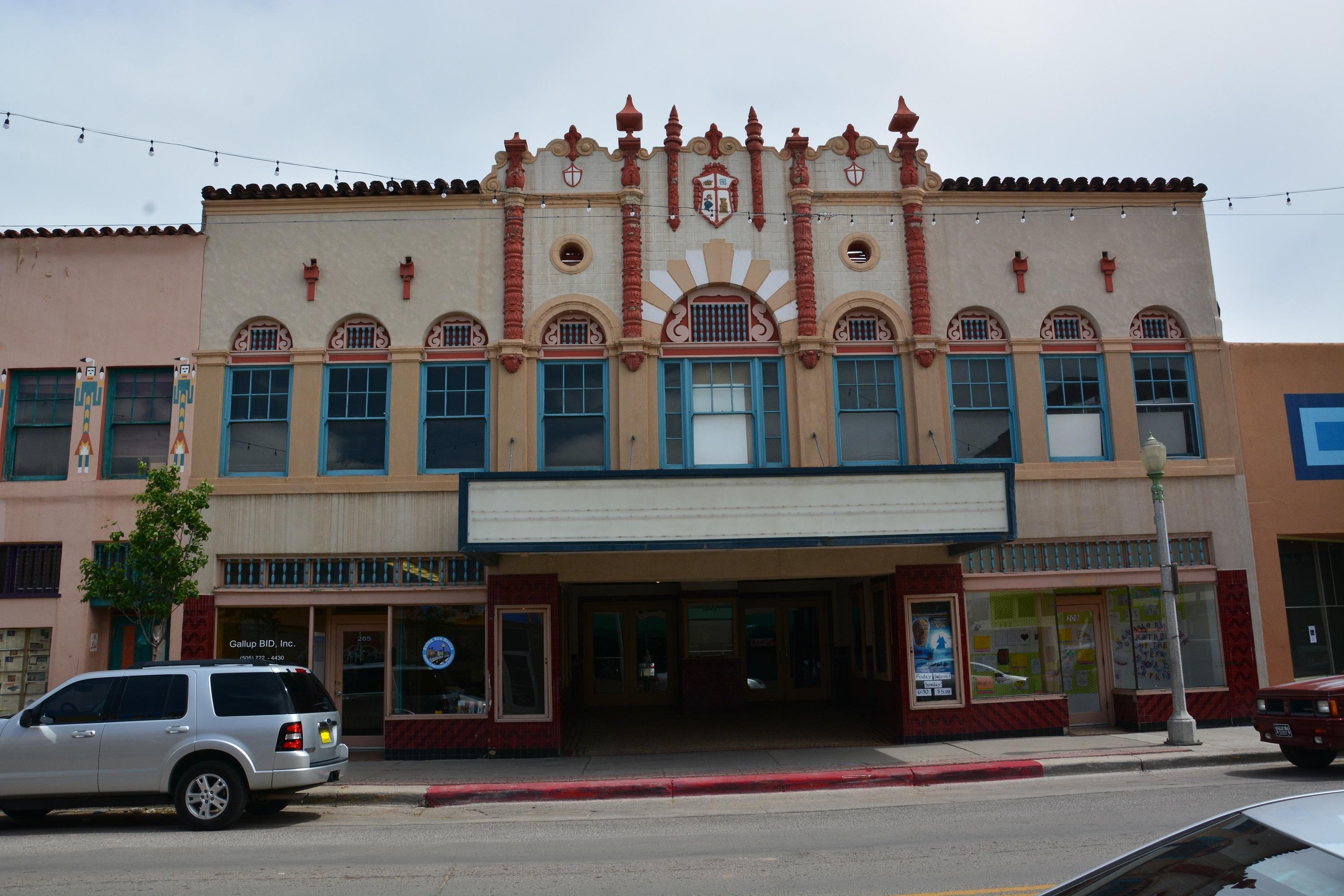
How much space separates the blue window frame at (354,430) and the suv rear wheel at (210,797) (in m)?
6.54

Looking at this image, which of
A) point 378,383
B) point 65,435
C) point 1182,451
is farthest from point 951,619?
point 65,435

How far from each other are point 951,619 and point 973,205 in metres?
7.10

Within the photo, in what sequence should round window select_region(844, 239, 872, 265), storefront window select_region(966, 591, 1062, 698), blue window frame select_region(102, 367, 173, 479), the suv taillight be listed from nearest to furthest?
the suv taillight → storefront window select_region(966, 591, 1062, 698) → blue window frame select_region(102, 367, 173, 479) → round window select_region(844, 239, 872, 265)

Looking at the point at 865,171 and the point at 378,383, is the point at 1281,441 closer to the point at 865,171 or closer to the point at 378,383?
the point at 865,171

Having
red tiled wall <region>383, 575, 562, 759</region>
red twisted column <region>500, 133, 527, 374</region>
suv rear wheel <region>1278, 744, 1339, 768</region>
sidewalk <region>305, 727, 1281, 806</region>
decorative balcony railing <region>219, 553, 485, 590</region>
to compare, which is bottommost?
sidewalk <region>305, 727, 1281, 806</region>

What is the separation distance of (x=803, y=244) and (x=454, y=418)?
6.48 metres

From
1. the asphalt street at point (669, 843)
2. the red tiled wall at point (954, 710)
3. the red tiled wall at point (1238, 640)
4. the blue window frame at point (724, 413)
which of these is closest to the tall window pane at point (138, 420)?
the asphalt street at point (669, 843)

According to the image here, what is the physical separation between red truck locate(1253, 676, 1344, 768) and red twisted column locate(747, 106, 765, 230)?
10289 millimetres

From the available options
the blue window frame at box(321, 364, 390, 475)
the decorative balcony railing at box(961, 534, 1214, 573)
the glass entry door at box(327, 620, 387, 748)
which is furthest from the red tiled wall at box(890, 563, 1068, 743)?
the blue window frame at box(321, 364, 390, 475)

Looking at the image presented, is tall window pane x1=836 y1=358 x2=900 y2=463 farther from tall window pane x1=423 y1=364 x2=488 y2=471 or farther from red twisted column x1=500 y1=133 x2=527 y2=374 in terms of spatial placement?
tall window pane x1=423 y1=364 x2=488 y2=471

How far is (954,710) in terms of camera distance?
16.4 meters

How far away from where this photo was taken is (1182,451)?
1786 centimetres

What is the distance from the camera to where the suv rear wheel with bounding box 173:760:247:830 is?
1125cm

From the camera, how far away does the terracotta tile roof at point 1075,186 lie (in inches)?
714
